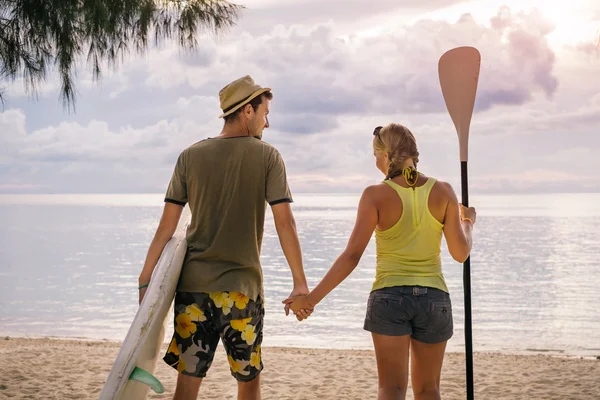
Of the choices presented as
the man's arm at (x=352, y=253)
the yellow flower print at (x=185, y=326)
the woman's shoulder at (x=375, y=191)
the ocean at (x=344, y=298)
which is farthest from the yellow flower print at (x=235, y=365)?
the ocean at (x=344, y=298)

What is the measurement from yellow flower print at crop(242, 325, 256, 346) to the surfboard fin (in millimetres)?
419

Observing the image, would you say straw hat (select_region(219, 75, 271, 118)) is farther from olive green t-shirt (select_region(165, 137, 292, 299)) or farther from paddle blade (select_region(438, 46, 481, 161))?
paddle blade (select_region(438, 46, 481, 161))

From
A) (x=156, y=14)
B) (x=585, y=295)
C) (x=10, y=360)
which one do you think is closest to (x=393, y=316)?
(x=156, y=14)

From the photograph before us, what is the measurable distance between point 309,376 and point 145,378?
491 cm

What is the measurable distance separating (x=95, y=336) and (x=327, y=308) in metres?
5.74

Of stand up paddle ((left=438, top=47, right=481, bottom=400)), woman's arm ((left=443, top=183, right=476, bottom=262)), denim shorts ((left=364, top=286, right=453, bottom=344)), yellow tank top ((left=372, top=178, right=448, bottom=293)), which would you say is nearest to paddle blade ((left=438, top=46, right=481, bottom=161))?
stand up paddle ((left=438, top=47, right=481, bottom=400))

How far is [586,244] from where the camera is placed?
3919cm

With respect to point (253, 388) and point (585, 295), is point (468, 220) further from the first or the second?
→ point (585, 295)

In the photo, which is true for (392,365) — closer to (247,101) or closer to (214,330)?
(214,330)

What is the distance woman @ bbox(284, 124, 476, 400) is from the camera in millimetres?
3127

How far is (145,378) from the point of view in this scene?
2.99 m

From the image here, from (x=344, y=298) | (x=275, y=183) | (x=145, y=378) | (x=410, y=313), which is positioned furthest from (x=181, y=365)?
(x=344, y=298)

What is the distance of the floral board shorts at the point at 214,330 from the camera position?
10.5 ft

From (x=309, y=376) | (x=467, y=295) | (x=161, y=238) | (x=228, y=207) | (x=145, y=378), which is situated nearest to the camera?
(x=145, y=378)
